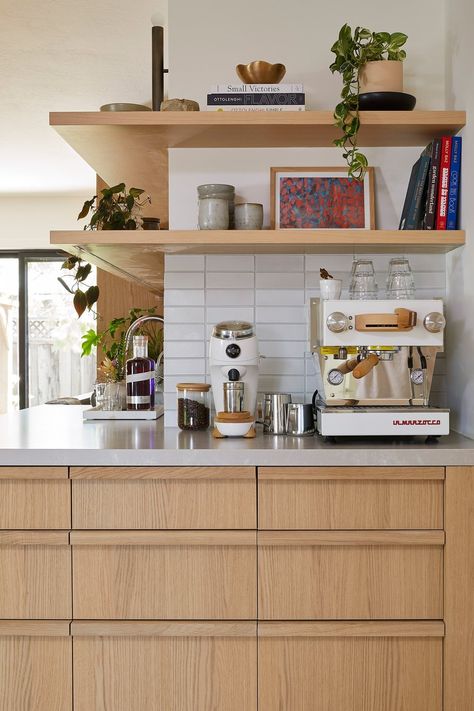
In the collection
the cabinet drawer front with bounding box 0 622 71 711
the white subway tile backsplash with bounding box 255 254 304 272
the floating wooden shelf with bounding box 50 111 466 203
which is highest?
the floating wooden shelf with bounding box 50 111 466 203

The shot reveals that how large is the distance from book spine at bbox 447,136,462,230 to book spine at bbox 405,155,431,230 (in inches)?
3.0

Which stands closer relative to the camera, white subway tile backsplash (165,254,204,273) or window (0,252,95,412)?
white subway tile backsplash (165,254,204,273)

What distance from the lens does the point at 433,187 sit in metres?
2.27

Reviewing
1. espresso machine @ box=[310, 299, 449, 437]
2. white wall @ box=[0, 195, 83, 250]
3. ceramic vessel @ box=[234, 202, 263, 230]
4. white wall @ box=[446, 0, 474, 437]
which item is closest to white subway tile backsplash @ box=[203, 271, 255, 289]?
ceramic vessel @ box=[234, 202, 263, 230]

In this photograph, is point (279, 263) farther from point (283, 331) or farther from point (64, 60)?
point (64, 60)

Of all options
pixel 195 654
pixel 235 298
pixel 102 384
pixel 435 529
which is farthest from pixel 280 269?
pixel 195 654

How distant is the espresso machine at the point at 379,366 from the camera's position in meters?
2.03

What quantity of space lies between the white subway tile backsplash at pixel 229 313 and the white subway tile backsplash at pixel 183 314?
0.09 ft

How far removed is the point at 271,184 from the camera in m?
2.46

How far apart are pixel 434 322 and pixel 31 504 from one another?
119cm

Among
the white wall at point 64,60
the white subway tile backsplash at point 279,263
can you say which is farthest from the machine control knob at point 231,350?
the white wall at point 64,60

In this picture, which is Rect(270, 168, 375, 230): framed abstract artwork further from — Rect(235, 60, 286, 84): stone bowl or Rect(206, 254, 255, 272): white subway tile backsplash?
Rect(235, 60, 286, 84): stone bowl

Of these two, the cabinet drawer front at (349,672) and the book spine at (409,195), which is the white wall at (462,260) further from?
the cabinet drawer front at (349,672)

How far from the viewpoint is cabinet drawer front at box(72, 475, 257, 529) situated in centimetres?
192
